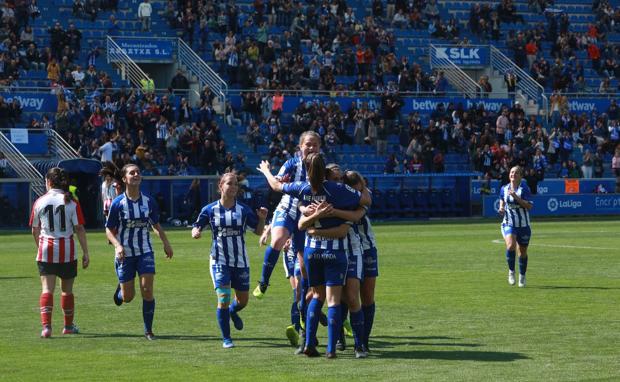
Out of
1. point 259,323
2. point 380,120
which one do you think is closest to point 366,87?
point 380,120

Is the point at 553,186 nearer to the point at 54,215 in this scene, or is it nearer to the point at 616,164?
the point at 616,164

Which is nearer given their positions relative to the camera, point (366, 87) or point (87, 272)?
point (87, 272)

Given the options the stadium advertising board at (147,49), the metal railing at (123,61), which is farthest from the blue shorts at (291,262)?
the stadium advertising board at (147,49)

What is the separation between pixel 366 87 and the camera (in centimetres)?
5294

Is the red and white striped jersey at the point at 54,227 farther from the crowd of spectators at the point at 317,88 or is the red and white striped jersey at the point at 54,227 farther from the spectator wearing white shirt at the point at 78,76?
the spectator wearing white shirt at the point at 78,76

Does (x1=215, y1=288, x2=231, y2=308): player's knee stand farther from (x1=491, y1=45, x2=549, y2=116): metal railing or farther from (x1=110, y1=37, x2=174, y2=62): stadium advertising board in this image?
(x1=491, y1=45, x2=549, y2=116): metal railing

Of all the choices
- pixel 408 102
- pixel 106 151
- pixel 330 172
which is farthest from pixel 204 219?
pixel 408 102

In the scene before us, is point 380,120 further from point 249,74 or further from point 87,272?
point 87,272

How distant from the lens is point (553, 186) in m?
49.5

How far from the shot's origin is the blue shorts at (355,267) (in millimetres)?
12430

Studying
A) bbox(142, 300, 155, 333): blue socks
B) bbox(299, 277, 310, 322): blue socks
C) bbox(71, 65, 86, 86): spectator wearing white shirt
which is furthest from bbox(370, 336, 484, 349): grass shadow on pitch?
bbox(71, 65, 86, 86): spectator wearing white shirt

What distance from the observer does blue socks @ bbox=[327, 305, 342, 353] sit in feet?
40.1

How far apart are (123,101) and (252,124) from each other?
564 cm

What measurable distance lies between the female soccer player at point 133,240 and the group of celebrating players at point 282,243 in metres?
0.01
